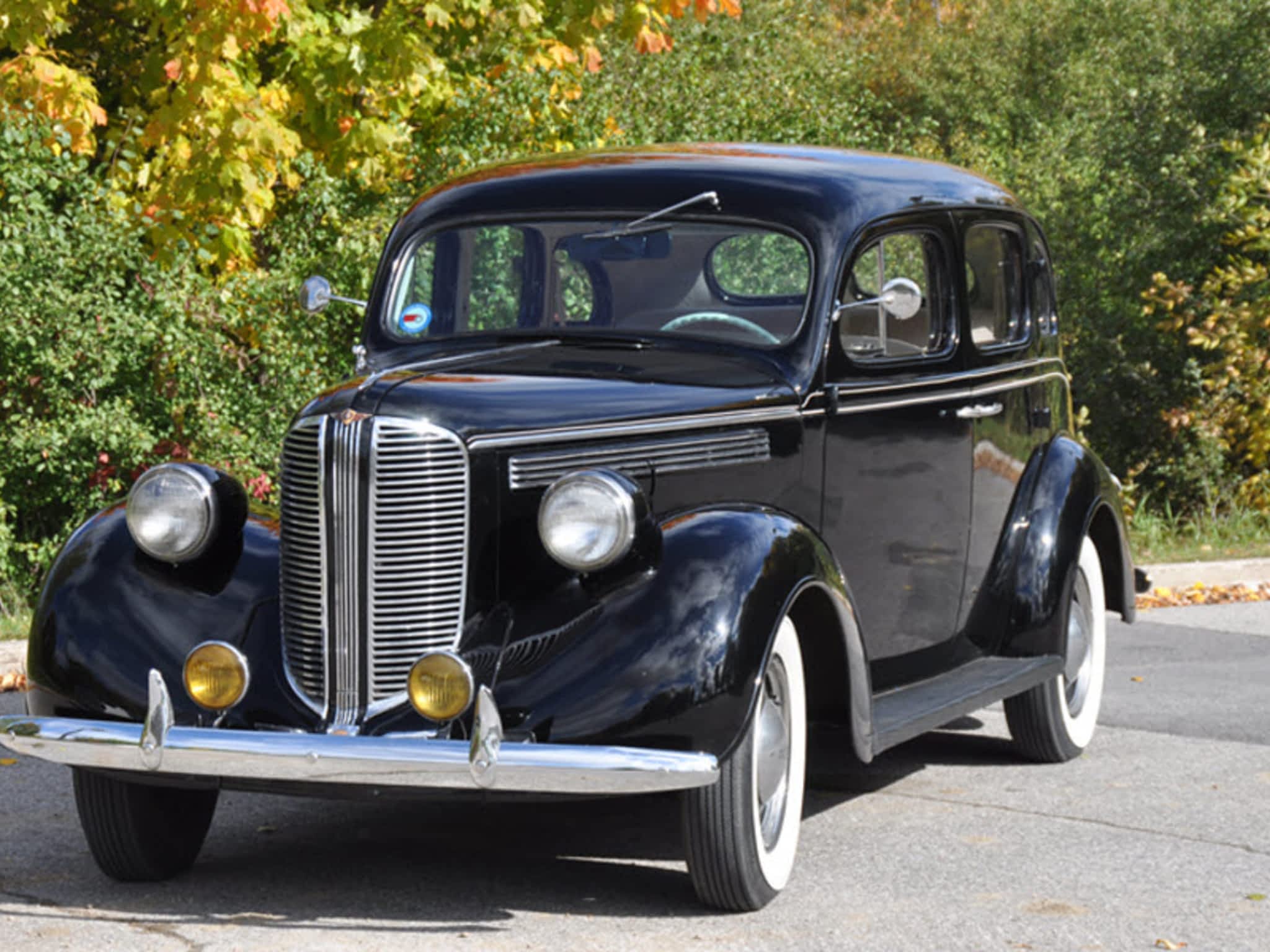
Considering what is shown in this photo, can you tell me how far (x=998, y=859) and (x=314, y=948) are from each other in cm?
203

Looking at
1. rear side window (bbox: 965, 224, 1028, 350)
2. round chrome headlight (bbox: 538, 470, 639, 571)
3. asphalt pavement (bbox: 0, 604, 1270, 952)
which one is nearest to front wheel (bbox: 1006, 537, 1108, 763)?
asphalt pavement (bbox: 0, 604, 1270, 952)

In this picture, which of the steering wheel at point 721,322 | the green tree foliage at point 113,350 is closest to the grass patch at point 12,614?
the green tree foliage at point 113,350

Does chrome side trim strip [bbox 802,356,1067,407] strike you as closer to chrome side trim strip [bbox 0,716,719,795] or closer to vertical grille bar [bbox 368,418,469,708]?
vertical grille bar [bbox 368,418,469,708]

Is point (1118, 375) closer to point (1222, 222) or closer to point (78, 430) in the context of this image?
point (1222, 222)

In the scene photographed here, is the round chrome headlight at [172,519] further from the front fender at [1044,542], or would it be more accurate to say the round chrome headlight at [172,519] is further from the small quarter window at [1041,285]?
the small quarter window at [1041,285]

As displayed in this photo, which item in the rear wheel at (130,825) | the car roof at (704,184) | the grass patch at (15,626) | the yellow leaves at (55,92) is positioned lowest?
the grass patch at (15,626)

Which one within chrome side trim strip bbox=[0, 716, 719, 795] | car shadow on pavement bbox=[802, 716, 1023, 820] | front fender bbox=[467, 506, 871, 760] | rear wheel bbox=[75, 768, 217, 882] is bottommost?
car shadow on pavement bbox=[802, 716, 1023, 820]

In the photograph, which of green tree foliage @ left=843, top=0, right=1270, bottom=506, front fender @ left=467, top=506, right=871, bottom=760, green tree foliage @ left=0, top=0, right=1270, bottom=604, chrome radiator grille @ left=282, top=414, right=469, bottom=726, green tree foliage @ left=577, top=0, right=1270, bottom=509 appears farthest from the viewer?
green tree foliage @ left=843, top=0, right=1270, bottom=506

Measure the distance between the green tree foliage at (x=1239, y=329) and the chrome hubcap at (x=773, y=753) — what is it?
376 inches

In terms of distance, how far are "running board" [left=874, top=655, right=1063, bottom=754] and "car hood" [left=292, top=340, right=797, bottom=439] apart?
977mm

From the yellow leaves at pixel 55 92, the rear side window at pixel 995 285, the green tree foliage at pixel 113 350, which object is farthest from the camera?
the yellow leaves at pixel 55 92

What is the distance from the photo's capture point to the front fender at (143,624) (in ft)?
17.1

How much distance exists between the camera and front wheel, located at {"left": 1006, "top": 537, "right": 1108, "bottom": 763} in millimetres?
7207

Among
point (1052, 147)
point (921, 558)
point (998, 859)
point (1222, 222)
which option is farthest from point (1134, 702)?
point (1052, 147)
